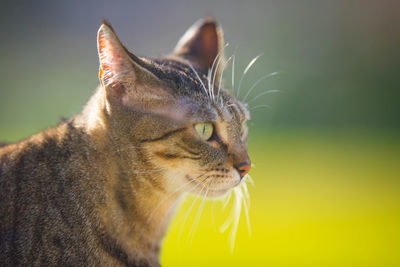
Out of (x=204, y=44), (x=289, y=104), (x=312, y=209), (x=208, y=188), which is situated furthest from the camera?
(x=289, y=104)

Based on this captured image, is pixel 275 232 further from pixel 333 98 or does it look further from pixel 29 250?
pixel 333 98

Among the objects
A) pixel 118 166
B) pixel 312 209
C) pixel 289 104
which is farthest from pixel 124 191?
pixel 289 104

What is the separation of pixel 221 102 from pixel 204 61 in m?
0.40

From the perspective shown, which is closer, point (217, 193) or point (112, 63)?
point (112, 63)

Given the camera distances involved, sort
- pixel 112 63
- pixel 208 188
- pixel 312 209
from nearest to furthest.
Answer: pixel 112 63
pixel 208 188
pixel 312 209

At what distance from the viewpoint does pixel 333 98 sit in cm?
408

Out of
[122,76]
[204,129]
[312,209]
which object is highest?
[122,76]

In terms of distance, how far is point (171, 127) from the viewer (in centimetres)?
116

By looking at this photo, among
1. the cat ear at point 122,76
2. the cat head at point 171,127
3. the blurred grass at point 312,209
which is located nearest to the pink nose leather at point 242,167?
the cat head at point 171,127

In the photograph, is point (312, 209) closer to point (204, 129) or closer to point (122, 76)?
point (204, 129)

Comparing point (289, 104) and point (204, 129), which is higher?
point (204, 129)

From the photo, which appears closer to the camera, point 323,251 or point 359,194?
point 323,251

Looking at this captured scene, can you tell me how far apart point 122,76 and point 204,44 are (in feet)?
1.78

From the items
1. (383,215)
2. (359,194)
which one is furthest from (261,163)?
(383,215)
